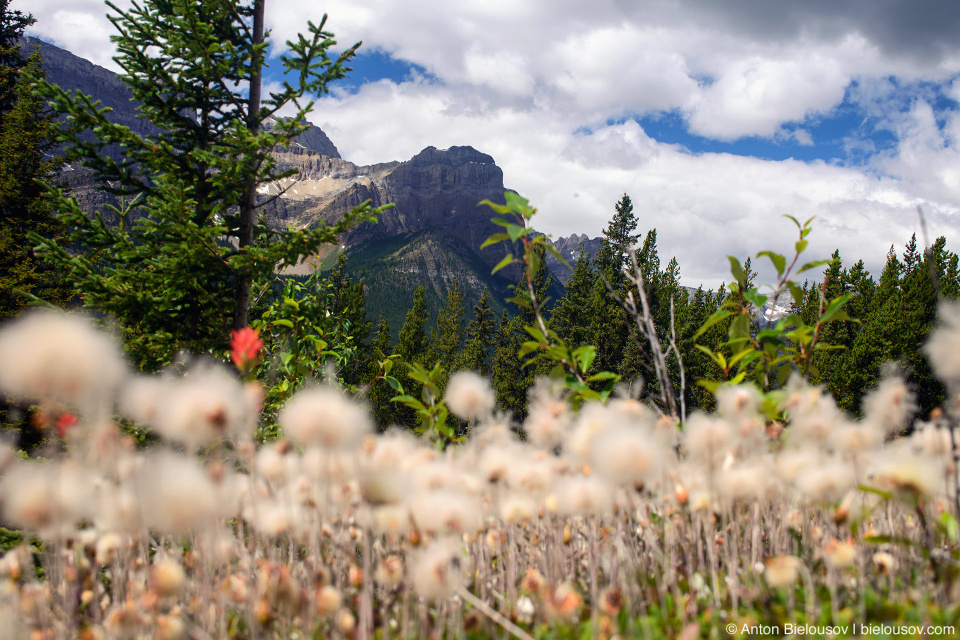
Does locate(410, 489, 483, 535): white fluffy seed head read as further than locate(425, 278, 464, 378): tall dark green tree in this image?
No

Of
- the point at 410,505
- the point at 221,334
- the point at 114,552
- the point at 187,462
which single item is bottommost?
the point at 114,552

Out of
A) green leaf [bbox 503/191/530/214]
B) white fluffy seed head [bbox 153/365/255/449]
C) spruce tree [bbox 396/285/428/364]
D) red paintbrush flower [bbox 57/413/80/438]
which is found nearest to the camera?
white fluffy seed head [bbox 153/365/255/449]

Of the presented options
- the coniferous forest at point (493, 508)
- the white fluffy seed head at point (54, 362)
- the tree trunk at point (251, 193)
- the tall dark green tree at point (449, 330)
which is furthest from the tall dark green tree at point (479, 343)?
the white fluffy seed head at point (54, 362)

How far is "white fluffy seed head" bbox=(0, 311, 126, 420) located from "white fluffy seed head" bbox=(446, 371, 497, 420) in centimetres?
123

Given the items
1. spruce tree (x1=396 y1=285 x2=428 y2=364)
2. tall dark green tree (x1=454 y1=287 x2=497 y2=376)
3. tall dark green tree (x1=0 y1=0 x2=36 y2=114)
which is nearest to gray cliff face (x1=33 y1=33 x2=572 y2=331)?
tall dark green tree (x1=454 y1=287 x2=497 y2=376)

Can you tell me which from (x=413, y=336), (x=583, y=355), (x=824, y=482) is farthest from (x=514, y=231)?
(x=413, y=336)

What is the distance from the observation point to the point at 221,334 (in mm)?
5387

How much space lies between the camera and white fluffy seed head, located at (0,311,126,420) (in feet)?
3.47

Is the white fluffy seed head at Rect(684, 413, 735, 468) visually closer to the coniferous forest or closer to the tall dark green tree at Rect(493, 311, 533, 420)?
the coniferous forest

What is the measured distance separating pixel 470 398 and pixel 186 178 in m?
5.75

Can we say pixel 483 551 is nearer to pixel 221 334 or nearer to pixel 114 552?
pixel 114 552

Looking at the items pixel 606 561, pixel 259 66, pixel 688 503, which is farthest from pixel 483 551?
pixel 259 66

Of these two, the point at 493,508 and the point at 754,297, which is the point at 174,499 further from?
the point at 754,297

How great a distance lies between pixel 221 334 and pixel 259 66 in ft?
11.9
